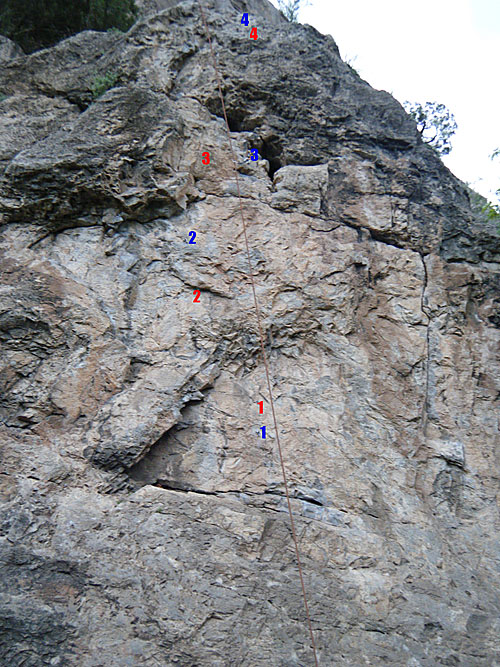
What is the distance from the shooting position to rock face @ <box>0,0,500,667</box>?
382cm

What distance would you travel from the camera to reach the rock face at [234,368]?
382 cm

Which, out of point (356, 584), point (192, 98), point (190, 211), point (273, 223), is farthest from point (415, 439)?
point (192, 98)

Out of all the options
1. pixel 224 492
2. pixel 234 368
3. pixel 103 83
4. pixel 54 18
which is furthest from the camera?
pixel 54 18

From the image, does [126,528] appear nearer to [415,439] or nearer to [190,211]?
[415,439]

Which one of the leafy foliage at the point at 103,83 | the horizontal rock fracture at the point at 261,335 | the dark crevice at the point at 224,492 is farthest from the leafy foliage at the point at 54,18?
the dark crevice at the point at 224,492

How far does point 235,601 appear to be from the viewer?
3818mm

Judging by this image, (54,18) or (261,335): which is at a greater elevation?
(54,18)

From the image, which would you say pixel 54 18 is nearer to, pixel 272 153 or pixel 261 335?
pixel 272 153

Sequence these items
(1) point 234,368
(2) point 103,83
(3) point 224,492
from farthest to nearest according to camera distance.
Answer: (2) point 103,83
(1) point 234,368
(3) point 224,492

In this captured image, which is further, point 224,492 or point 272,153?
point 272,153

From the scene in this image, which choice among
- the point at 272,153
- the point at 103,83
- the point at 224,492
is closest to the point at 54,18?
the point at 103,83

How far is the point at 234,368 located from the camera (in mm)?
4891

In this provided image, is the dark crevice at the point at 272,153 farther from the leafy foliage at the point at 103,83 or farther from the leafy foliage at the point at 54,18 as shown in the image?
the leafy foliage at the point at 54,18

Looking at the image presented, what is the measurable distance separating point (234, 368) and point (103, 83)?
4.01 meters
